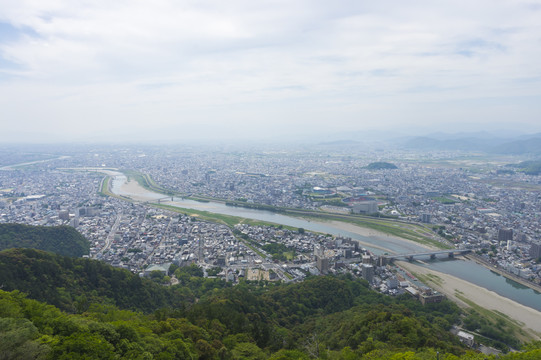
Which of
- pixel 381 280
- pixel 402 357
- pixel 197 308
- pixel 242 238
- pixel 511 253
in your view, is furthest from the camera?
pixel 242 238

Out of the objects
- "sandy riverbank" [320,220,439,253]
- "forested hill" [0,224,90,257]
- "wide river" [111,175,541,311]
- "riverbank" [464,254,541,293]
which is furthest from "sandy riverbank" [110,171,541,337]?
"forested hill" [0,224,90,257]

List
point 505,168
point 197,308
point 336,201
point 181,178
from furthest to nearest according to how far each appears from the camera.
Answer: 1. point 505,168
2. point 181,178
3. point 336,201
4. point 197,308

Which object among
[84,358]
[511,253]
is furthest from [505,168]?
[84,358]

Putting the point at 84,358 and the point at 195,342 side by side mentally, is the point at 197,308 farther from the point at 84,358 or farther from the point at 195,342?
the point at 84,358

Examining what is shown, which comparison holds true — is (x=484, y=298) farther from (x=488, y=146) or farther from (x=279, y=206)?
(x=488, y=146)

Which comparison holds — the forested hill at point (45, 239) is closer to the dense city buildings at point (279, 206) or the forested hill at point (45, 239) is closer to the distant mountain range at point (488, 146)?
the dense city buildings at point (279, 206)

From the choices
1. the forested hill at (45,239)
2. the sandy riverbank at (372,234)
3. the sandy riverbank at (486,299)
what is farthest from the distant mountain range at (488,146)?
the forested hill at (45,239)
